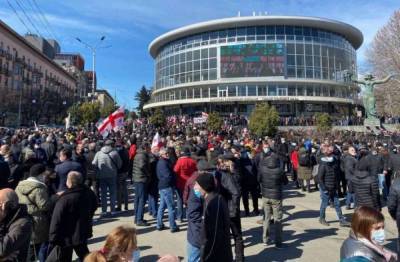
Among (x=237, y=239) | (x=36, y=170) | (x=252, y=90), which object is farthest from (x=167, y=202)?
(x=252, y=90)

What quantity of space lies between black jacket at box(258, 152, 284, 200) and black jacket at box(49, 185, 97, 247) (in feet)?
11.9

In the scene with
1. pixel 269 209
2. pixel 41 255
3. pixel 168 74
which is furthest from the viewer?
pixel 168 74

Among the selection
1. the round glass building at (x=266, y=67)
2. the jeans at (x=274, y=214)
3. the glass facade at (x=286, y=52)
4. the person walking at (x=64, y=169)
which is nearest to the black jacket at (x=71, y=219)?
the person walking at (x=64, y=169)

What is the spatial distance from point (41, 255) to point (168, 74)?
6077 centimetres

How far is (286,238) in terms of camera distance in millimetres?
7750

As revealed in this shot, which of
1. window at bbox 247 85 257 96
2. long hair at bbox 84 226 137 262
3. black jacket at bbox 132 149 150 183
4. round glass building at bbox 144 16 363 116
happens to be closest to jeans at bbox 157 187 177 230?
black jacket at bbox 132 149 150 183

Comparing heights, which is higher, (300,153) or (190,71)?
(190,71)

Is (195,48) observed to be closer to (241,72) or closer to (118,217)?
(241,72)

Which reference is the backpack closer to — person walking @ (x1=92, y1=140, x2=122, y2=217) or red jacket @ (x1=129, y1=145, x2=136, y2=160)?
red jacket @ (x1=129, y1=145, x2=136, y2=160)

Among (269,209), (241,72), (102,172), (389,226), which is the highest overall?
(241,72)

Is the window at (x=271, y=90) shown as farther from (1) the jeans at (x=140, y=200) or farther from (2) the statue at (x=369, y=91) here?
(1) the jeans at (x=140, y=200)

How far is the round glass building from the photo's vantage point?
54.9m

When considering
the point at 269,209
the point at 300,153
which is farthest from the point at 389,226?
the point at 300,153

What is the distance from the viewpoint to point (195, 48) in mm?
60594
